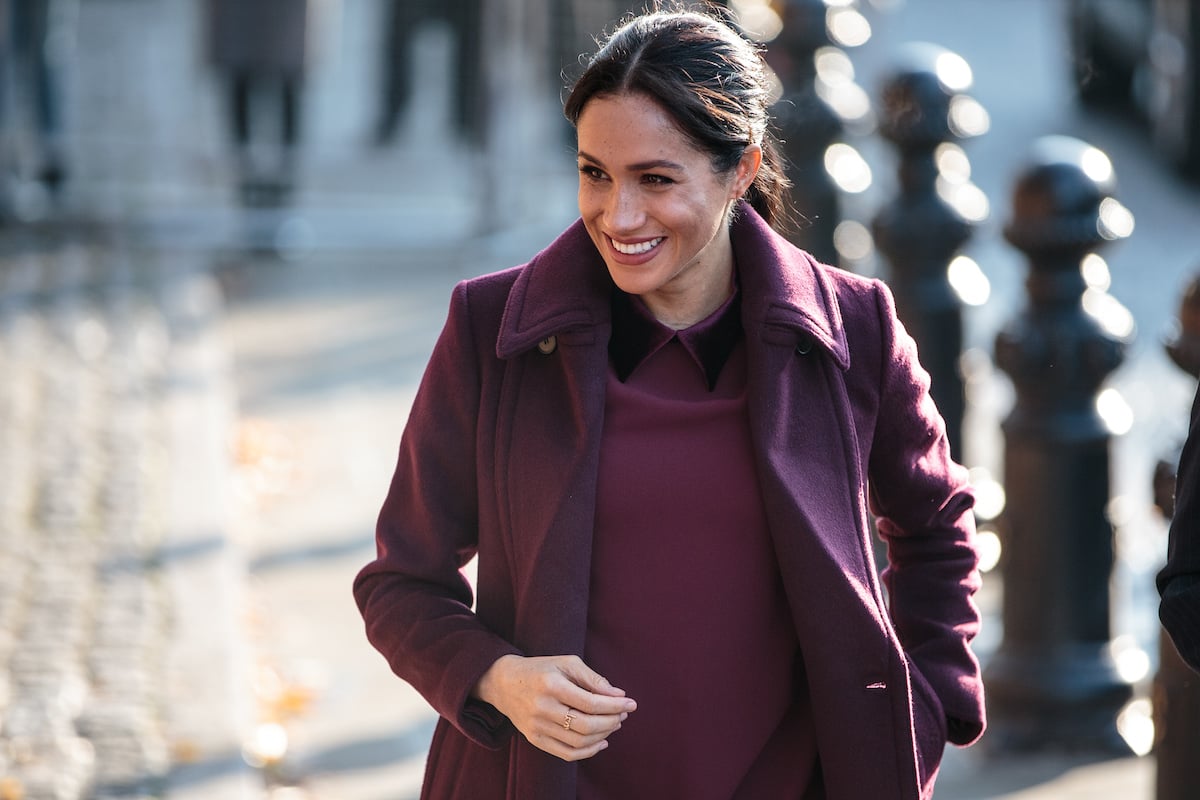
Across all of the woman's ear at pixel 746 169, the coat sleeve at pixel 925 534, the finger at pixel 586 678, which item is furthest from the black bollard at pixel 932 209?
the finger at pixel 586 678

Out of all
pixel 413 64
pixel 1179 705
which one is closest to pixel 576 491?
pixel 1179 705

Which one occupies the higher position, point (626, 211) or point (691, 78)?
point (691, 78)

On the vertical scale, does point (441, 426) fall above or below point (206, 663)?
above

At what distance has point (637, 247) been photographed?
7.94ft

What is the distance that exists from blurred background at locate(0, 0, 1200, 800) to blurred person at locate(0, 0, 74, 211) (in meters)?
0.02

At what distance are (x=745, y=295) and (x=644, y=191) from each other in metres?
0.24

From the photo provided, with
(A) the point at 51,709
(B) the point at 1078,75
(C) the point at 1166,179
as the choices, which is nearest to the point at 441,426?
(A) the point at 51,709

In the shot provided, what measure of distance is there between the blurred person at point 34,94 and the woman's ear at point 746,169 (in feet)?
31.0

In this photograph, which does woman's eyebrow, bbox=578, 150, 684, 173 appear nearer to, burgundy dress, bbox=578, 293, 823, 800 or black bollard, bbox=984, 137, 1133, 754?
burgundy dress, bbox=578, 293, 823, 800

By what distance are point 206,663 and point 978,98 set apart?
35.1 ft

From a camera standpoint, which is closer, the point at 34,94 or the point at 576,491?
the point at 576,491

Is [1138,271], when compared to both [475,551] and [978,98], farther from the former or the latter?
[475,551]

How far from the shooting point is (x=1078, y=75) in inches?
562

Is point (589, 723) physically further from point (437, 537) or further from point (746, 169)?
point (746, 169)
